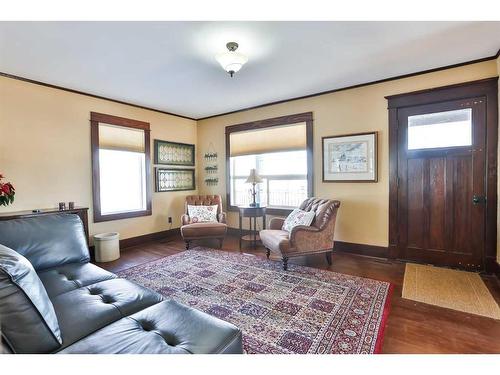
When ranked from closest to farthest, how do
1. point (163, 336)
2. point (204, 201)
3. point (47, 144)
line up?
1. point (163, 336)
2. point (47, 144)
3. point (204, 201)

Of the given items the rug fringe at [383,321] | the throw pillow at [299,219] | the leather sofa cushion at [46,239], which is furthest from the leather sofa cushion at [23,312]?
the throw pillow at [299,219]

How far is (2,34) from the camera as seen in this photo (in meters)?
2.24

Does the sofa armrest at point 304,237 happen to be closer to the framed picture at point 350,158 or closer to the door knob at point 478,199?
the framed picture at point 350,158

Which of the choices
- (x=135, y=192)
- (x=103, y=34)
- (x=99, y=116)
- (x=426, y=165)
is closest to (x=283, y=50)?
(x=103, y=34)

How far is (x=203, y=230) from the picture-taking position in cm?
411

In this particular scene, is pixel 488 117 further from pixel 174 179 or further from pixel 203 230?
pixel 174 179

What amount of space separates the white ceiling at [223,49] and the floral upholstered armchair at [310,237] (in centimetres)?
180

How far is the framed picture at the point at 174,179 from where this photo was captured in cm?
491

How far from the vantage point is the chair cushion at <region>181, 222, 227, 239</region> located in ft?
13.4

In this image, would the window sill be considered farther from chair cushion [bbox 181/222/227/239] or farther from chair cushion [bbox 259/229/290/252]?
chair cushion [bbox 259/229/290/252]

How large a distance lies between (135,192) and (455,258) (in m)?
5.00

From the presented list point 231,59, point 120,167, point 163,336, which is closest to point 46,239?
point 163,336

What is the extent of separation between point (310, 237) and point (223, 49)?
2402mm
